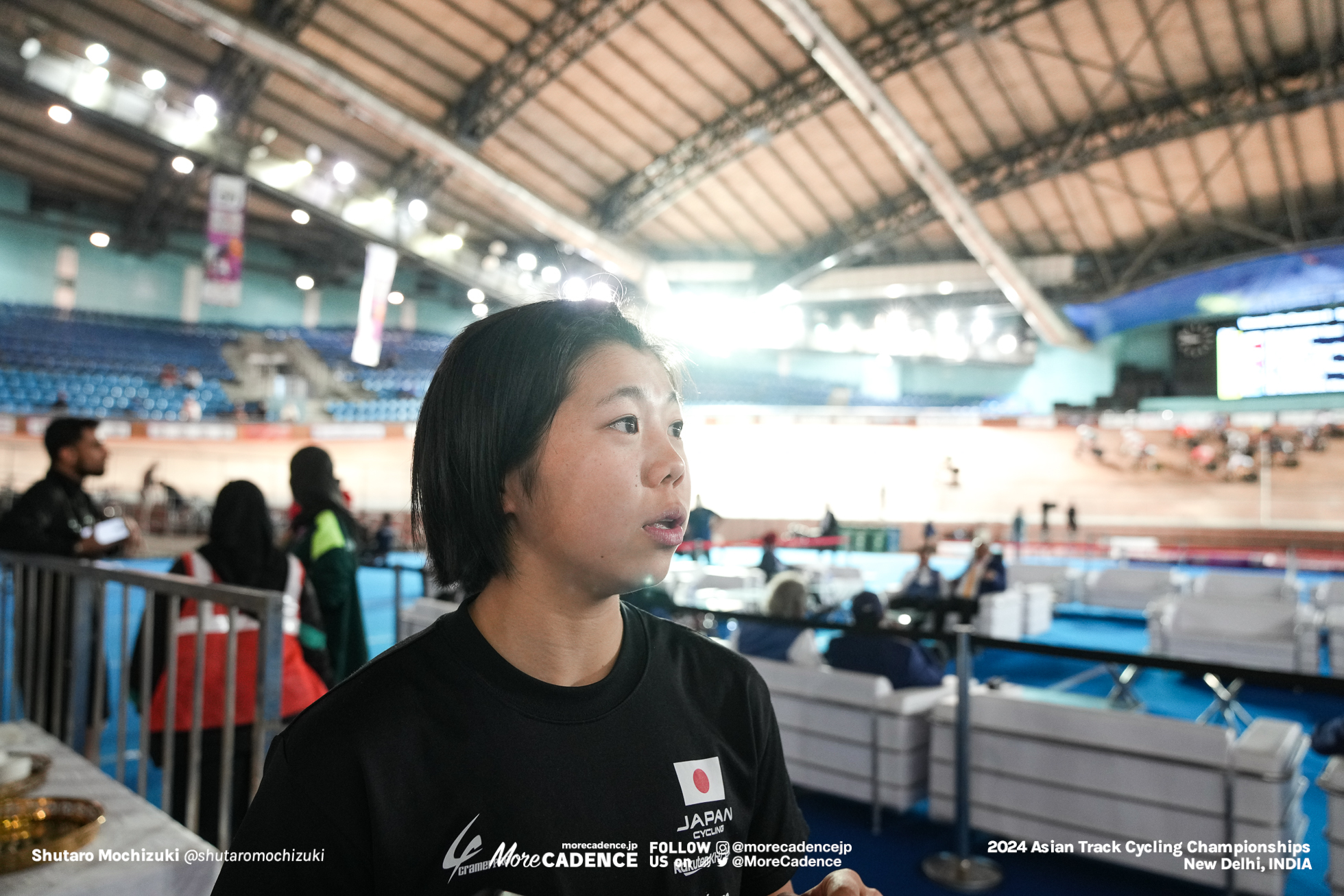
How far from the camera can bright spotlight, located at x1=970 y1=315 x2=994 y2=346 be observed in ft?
85.3

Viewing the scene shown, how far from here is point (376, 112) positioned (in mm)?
14172

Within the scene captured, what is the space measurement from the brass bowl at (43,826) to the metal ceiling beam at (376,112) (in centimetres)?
1409

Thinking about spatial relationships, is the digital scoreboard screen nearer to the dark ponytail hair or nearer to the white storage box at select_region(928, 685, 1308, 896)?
the white storage box at select_region(928, 685, 1308, 896)

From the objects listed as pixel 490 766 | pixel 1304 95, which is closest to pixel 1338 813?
pixel 490 766

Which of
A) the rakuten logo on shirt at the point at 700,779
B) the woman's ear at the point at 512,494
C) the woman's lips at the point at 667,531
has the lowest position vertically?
the rakuten logo on shirt at the point at 700,779

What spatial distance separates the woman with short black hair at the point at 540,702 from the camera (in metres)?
0.78

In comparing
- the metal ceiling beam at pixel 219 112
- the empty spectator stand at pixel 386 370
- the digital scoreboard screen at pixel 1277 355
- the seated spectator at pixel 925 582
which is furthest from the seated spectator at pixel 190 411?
the digital scoreboard screen at pixel 1277 355

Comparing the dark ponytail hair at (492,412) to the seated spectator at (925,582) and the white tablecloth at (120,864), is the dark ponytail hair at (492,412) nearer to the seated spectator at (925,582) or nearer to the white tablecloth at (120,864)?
the white tablecloth at (120,864)

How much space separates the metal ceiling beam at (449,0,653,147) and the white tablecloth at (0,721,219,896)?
14.2 m

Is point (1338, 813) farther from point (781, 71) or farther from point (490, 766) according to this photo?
point (781, 71)

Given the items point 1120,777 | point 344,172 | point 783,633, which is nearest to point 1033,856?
point 1120,777

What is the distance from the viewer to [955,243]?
22109mm

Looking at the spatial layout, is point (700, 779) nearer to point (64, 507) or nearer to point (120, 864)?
point (120, 864)

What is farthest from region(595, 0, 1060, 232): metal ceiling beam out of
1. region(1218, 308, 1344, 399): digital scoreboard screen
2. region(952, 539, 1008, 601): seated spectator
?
region(952, 539, 1008, 601): seated spectator
